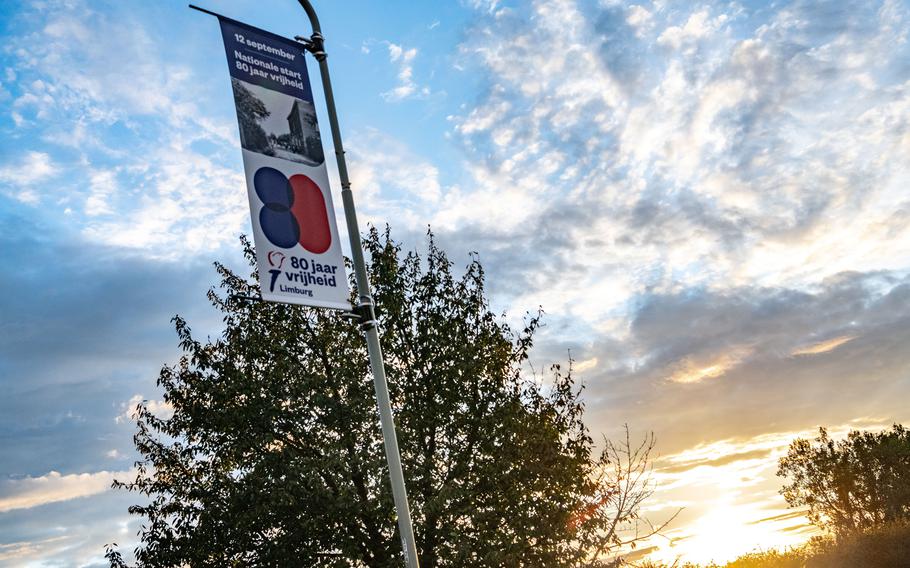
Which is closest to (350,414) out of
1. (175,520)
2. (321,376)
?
(321,376)

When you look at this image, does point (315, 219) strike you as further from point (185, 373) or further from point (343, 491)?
point (185, 373)

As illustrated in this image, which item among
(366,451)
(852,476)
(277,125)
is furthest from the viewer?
(852,476)

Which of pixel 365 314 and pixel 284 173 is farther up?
pixel 284 173

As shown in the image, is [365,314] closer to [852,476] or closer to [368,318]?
[368,318]

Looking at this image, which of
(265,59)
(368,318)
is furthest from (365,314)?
(265,59)

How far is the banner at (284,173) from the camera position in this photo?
840 centimetres

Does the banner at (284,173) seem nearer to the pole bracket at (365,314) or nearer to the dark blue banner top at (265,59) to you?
the dark blue banner top at (265,59)

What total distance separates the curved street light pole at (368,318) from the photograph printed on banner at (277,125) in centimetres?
53

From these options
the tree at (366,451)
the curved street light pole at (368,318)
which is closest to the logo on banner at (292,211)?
the curved street light pole at (368,318)

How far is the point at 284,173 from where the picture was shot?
8.89 metres

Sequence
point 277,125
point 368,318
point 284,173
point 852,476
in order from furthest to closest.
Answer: point 852,476, point 368,318, point 277,125, point 284,173

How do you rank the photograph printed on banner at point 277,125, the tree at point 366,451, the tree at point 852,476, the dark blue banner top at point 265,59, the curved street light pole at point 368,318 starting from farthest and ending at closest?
the tree at point 852,476, the tree at point 366,451, the dark blue banner top at point 265,59, the photograph printed on banner at point 277,125, the curved street light pole at point 368,318

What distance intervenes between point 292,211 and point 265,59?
220 cm

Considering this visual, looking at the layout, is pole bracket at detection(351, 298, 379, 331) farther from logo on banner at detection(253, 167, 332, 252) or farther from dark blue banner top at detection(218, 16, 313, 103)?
dark blue banner top at detection(218, 16, 313, 103)
